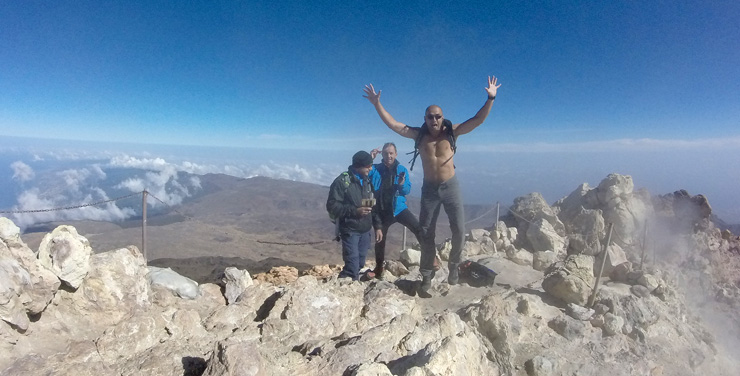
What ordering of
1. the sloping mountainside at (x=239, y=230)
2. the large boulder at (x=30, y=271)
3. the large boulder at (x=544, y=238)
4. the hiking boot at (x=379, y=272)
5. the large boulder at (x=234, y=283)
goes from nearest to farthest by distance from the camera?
the large boulder at (x=30, y=271), the large boulder at (x=234, y=283), the hiking boot at (x=379, y=272), the large boulder at (x=544, y=238), the sloping mountainside at (x=239, y=230)

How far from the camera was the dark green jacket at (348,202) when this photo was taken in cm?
551

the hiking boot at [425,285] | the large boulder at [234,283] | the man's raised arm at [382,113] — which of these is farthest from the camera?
the hiking boot at [425,285]

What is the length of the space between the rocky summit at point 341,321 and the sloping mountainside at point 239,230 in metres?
4.35

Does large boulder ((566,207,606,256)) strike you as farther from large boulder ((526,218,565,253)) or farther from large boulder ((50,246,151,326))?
large boulder ((50,246,151,326))

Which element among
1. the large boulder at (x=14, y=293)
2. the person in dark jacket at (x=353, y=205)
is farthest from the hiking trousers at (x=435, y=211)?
the large boulder at (x=14, y=293)

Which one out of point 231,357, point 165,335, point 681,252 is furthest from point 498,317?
point 681,252

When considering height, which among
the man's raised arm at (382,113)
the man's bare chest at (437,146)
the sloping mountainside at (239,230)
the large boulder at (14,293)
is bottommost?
the sloping mountainside at (239,230)

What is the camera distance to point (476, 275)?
6.92 meters

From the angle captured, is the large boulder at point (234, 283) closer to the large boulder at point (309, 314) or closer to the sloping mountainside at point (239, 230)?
the large boulder at point (309, 314)

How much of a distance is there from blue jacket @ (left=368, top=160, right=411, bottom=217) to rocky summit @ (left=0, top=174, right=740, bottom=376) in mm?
1285

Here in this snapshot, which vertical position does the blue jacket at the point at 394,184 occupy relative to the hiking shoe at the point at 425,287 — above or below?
above

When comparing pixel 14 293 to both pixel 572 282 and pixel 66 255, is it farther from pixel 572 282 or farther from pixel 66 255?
pixel 572 282

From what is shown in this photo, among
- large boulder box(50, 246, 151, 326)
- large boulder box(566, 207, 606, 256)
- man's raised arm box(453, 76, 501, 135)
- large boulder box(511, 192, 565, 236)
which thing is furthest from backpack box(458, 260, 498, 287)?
large boulder box(50, 246, 151, 326)

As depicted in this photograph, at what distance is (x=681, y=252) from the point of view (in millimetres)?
10109
